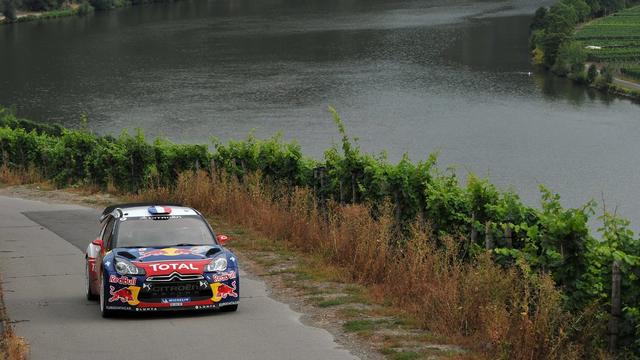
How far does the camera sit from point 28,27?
625ft

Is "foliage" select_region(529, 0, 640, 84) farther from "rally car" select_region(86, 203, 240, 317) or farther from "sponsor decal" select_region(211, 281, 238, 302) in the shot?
"sponsor decal" select_region(211, 281, 238, 302)

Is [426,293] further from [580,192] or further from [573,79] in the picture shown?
[573,79]

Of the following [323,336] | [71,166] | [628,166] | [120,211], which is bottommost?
[628,166]

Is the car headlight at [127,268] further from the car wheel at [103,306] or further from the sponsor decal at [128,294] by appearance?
the car wheel at [103,306]

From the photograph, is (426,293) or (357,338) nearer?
(357,338)

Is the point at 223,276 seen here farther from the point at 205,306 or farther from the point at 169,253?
the point at 169,253

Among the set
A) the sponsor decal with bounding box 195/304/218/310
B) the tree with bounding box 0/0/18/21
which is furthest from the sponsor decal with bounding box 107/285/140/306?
the tree with bounding box 0/0/18/21

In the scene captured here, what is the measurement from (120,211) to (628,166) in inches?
3130

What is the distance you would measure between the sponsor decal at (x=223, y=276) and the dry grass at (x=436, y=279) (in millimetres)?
2793

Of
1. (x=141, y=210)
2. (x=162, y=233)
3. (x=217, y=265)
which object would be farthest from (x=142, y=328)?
(x=141, y=210)

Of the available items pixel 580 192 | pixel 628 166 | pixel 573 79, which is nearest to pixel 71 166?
pixel 580 192

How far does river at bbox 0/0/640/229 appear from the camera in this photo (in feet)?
312

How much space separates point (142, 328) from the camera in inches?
632

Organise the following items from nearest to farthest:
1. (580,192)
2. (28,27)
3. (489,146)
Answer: (580,192)
(489,146)
(28,27)
